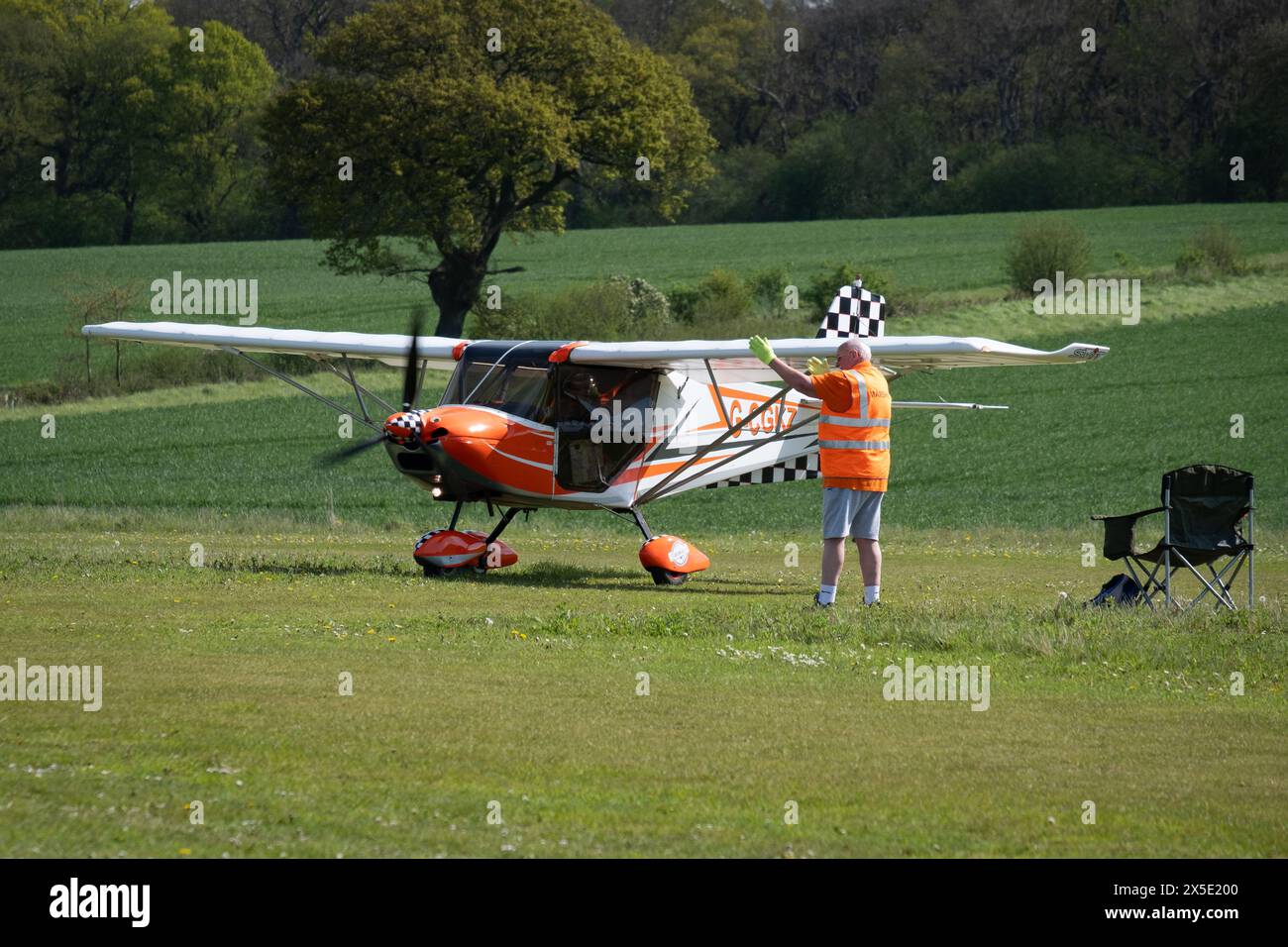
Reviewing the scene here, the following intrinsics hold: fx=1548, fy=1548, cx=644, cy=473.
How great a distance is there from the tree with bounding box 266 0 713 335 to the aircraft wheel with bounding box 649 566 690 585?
98.5 feet

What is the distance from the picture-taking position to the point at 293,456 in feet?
107

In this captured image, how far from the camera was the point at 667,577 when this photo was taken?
666 inches

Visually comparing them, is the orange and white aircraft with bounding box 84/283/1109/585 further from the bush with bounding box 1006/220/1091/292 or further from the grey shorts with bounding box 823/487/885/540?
the bush with bounding box 1006/220/1091/292

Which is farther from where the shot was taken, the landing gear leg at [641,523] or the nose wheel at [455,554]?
the landing gear leg at [641,523]

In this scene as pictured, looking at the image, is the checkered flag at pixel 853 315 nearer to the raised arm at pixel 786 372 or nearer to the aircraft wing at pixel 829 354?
the aircraft wing at pixel 829 354

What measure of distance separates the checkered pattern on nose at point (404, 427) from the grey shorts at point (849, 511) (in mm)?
4274

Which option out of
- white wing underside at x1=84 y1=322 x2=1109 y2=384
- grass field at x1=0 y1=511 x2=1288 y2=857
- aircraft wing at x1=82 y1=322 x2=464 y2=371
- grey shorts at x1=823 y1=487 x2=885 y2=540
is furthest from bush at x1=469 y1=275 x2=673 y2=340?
grey shorts at x1=823 y1=487 x2=885 y2=540

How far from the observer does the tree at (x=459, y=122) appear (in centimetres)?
4534

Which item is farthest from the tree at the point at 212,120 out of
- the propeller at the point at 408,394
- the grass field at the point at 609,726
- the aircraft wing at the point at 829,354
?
the grass field at the point at 609,726

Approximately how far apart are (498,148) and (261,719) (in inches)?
1539

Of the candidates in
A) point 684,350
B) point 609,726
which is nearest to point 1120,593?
point 684,350

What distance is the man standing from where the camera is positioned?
13594 mm

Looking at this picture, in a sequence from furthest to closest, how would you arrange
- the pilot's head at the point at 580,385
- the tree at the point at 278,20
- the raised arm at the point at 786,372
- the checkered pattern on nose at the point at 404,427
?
the tree at the point at 278,20 < the pilot's head at the point at 580,385 < the checkered pattern on nose at the point at 404,427 < the raised arm at the point at 786,372

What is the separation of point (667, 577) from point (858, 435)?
3.96m
